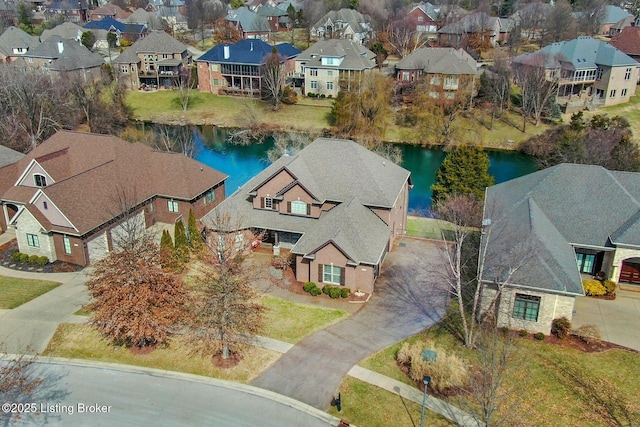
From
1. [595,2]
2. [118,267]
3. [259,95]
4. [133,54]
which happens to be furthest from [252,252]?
[595,2]

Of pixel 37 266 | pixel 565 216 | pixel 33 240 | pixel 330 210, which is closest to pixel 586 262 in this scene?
pixel 565 216

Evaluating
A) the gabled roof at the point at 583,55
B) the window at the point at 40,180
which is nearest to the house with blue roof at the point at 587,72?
the gabled roof at the point at 583,55

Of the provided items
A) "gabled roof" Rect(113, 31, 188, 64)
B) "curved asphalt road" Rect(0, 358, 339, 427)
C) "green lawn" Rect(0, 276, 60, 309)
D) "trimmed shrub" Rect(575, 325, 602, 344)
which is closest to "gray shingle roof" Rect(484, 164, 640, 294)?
"trimmed shrub" Rect(575, 325, 602, 344)

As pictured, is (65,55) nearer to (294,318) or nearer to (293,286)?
(293,286)

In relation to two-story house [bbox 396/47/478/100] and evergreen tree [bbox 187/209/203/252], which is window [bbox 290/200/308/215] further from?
two-story house [bbox 396/47/478/100]

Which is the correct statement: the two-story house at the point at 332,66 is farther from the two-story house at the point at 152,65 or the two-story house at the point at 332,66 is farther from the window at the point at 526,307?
the window at the point at 526,307

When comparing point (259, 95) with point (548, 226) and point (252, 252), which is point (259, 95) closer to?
point (252, 252)
